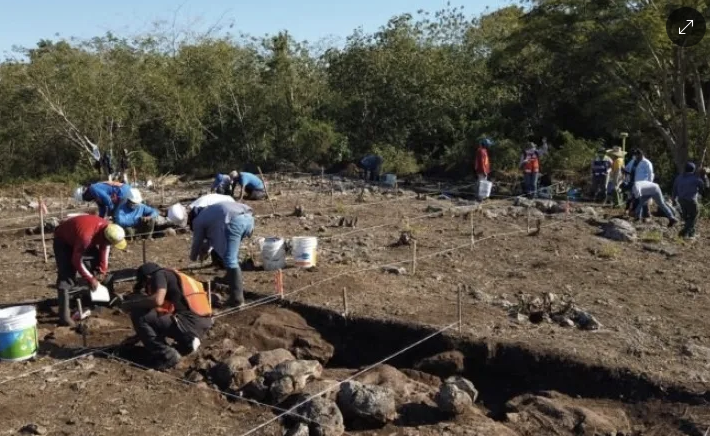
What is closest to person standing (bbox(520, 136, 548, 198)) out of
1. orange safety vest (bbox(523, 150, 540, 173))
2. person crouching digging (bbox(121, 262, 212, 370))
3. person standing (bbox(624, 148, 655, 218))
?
orange safety vest (bbox(523, 150, 540, 173))

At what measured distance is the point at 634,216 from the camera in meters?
12.2

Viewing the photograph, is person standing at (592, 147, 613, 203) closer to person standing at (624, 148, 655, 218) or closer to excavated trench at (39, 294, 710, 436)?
person standing at (624, 148, 655, 218)

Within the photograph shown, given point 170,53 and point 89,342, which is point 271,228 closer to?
point 89,342

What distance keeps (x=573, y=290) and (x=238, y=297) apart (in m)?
3.66

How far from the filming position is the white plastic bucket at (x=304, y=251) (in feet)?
28.1

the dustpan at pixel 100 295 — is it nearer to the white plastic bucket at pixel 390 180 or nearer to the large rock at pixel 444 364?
the large rock at pixel 444 364

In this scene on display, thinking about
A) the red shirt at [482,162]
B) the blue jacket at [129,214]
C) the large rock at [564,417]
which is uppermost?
the red shirt at [482,162]

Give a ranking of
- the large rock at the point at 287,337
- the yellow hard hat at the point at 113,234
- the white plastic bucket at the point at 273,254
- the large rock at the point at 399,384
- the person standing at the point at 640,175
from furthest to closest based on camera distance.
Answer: the person standing at the point at 640,175, the white plastic bucket at the point at 273,254, the large rock at the point at 287,337, the yellow hard hat at the point at 113,234, the large rock at the point at 399,384

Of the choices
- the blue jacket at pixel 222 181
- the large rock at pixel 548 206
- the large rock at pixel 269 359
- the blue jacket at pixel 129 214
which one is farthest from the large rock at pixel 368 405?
the blue jacket at pixel 222 181

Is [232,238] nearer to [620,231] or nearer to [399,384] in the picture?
[399,384]

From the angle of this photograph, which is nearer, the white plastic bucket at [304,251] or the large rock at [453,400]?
the large rock at [453,400]

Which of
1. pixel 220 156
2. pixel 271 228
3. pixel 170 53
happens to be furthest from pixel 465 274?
pixel 170 53

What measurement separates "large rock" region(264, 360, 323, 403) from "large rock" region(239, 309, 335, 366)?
3.10 ft

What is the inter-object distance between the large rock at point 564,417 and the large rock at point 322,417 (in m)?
1.30
